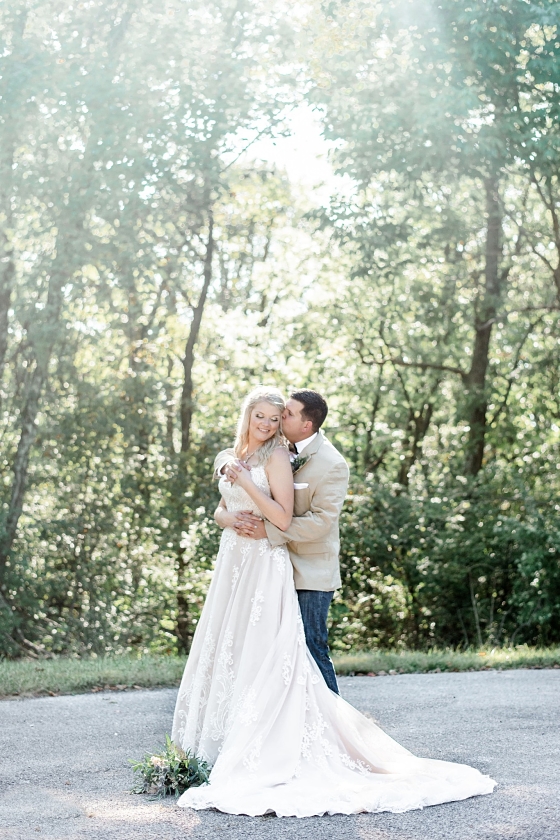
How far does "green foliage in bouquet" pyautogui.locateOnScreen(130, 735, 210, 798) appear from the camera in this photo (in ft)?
15.9

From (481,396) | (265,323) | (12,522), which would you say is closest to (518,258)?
(481,396)

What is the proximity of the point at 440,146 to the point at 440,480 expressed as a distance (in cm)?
510

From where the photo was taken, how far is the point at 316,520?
211 inches

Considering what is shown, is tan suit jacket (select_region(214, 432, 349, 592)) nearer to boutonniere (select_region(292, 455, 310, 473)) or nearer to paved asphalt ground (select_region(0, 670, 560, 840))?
boutonniere (select_region(292, 455, 310, 473))

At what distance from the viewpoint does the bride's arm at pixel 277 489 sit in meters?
5.27

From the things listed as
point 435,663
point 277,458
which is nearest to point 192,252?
point 435,663

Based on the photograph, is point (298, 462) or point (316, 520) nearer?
point (316, 520)

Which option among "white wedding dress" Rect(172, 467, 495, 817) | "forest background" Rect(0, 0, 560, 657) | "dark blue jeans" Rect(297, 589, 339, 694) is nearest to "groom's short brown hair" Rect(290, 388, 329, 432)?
"white wedding dress" Rect(172, 467, 495, 817)

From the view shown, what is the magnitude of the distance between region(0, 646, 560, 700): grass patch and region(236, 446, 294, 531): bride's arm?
3.64 m

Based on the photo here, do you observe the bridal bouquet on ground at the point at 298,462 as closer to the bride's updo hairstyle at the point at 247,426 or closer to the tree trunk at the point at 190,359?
the bride's updo hairstyle at the point at 247,426

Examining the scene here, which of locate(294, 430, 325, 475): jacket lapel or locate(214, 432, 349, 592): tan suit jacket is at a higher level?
locate(294, 430, 325, 475): jacket lapel

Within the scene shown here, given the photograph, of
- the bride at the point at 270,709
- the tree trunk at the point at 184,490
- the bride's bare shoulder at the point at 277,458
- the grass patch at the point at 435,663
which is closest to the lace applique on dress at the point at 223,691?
the bride at the point at 270,709

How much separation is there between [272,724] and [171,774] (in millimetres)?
564

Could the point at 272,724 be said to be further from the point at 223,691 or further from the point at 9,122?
the point at 9,122
